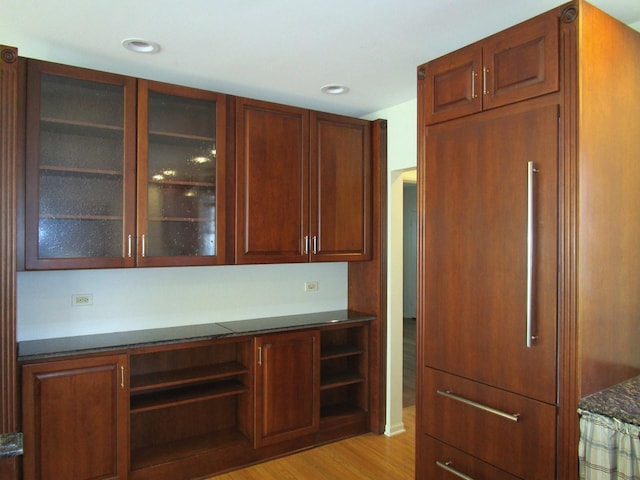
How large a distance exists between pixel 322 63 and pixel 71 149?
1.50 m

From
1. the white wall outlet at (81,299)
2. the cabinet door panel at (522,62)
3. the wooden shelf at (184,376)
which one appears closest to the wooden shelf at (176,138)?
the white wall outlet at (81,299)

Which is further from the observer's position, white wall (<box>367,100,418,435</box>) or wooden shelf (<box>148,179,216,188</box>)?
white wall (<box>367,100,418,435</box>)

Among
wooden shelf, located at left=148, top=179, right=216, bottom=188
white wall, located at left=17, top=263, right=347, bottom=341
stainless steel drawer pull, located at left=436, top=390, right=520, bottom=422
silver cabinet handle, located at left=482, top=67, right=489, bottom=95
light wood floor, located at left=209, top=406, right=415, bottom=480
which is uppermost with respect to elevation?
silver cabinet handle, located at left=482, top=67, right=489, bottom=95

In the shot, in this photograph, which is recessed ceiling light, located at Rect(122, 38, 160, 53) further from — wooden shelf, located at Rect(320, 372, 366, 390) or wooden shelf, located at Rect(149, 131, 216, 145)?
wooden shelf, located at Rect(320, 372, 366, 390)

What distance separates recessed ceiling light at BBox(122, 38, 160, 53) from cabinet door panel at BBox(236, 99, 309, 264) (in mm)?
666

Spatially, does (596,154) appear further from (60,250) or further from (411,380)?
(411,380)

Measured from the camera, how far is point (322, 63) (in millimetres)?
2660

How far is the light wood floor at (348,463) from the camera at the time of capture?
2939mm

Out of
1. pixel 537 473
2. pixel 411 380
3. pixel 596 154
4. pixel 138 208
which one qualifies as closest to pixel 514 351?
pixel 537 473

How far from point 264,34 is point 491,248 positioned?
1.53 metres

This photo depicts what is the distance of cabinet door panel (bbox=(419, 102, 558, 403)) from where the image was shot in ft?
5.86

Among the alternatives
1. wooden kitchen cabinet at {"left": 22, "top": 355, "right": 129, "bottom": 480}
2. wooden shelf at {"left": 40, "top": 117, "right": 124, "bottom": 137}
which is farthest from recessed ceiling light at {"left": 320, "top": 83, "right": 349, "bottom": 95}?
wooden kitchen cabinet at {"left": 22, "top": 355, "right": 129, "bottom": 480}

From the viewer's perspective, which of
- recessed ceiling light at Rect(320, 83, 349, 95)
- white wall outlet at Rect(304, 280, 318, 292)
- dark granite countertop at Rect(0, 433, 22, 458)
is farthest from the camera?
white wall outlet at Rect(304, 280, 318, 292)

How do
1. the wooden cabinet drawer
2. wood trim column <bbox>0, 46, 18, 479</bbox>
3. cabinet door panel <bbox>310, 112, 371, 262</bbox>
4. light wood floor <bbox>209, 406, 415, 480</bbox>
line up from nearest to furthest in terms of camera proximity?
the wooden cabinet drawer < wood trim column <bbox>0, 46, 18, 479</bbox> < light wood floor <bbox>209, 406, 415, 480</bbox> < cabinet door panel <bbox>310, 112, 371, 262</bbox>
